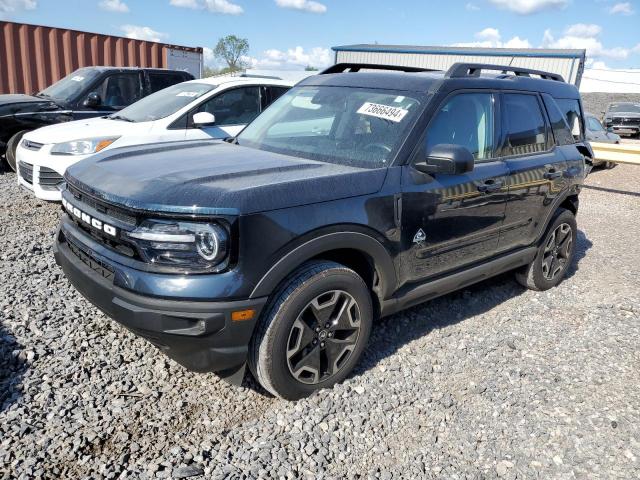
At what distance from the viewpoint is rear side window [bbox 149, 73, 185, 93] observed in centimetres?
845

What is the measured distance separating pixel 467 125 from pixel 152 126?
4027mm

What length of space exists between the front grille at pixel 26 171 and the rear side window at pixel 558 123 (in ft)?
18.0

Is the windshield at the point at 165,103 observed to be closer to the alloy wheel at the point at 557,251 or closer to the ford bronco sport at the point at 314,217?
the ford bronco sport at the point at 314,217

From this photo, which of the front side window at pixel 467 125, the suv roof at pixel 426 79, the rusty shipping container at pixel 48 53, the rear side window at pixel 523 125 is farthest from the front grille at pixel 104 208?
the rusty shipping container at pixel 48 53

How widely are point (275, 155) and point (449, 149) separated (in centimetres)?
111

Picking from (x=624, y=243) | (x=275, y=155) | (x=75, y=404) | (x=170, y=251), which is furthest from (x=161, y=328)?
(x=624, y=243)

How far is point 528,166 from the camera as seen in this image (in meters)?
4.06

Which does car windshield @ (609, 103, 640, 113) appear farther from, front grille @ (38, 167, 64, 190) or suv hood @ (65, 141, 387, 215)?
suv hood @ (65, 141, 387, 215)

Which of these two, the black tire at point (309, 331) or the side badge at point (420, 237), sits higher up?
the side badge at point (420, 237)

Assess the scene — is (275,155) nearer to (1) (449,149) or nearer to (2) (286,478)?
(1) (449,149)

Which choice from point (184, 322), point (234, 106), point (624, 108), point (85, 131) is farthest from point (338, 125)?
point (624, 108)

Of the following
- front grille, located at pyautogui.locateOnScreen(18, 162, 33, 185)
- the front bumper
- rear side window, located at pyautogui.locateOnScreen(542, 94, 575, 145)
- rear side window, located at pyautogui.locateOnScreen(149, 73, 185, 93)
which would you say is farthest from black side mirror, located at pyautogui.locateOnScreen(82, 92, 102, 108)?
rear side window, located at pyautogui.locateOnScreen(542, 94, 575, 145)

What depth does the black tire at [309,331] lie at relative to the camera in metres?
2.66

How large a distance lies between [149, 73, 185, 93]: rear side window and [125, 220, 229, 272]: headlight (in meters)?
6.70
